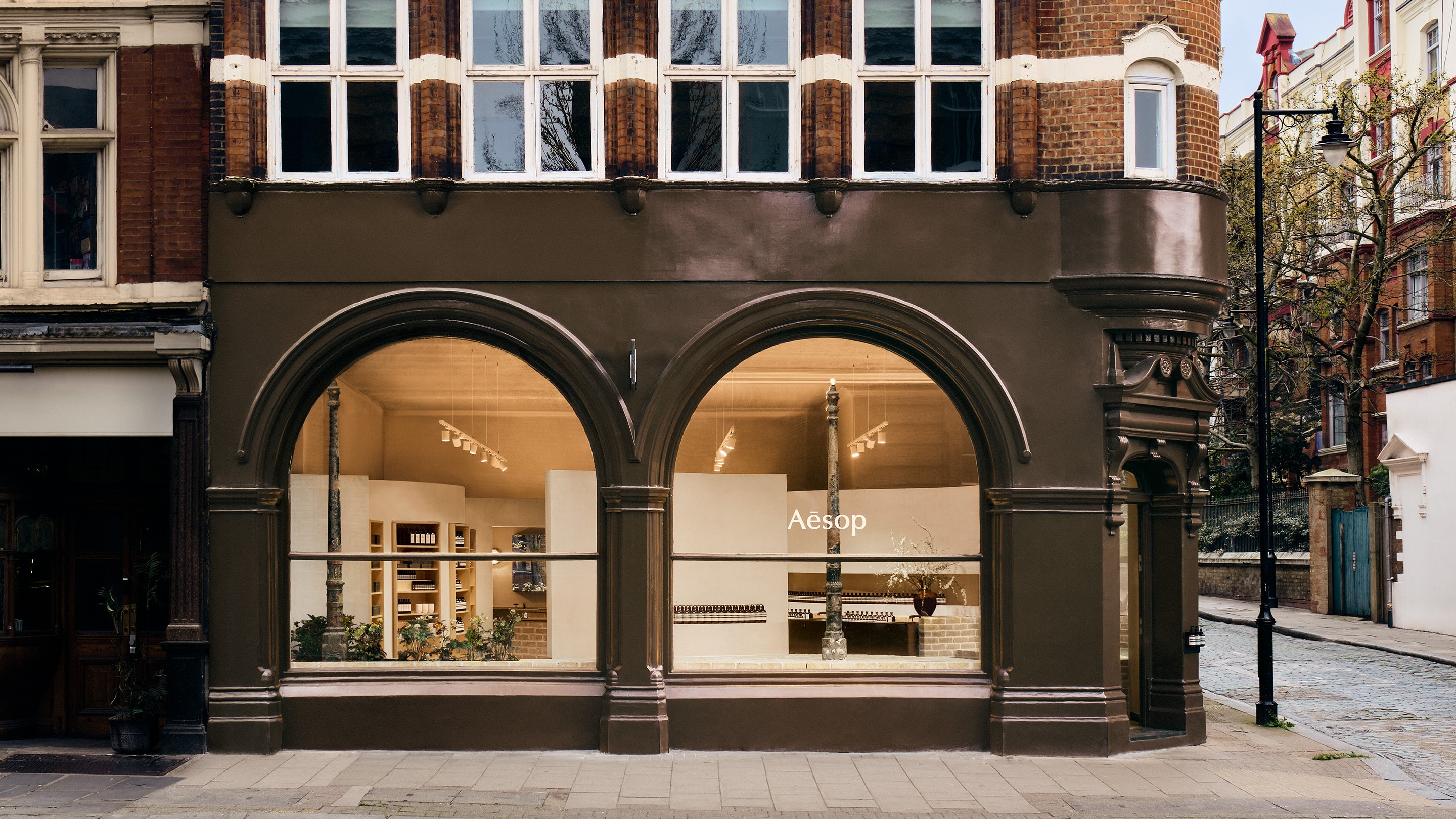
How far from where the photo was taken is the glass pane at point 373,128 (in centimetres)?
1267

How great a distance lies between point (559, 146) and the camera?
12750 mm

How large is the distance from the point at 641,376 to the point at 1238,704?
335 inches

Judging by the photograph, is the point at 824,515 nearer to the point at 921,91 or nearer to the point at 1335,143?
the point at 921,91

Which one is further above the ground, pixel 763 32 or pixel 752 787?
pixel 763 32

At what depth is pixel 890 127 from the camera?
12.8m

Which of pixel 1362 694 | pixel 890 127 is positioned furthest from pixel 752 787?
pixel 1362 694

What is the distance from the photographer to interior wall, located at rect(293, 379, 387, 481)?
505 inches

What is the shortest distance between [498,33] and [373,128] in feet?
5.14

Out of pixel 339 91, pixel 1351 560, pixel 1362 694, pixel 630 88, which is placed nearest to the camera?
pixel 630 88

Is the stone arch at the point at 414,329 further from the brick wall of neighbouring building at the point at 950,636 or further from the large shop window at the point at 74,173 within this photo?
the brick wall of neighbouring building at the point at 950,636

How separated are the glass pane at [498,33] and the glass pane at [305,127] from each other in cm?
158

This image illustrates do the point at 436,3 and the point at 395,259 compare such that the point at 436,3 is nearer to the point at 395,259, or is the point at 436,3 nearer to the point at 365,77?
the point at 365,77

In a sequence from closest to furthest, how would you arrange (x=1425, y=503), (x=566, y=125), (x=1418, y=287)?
(x=566, y=125), (x=1425, y=503), (x=1418, y=287)

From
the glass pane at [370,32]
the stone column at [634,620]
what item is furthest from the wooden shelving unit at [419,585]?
the glass pane at [370,32]
